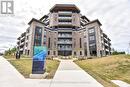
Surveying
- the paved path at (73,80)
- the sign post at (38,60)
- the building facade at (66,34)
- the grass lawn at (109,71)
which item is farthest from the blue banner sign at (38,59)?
the building facade at (66,34)

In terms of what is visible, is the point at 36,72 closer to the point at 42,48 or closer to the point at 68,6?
the point at 42,48

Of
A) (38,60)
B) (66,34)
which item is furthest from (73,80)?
(66,34)

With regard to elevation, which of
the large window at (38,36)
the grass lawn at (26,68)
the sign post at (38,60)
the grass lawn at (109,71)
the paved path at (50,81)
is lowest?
the grass lawn at (109,71)

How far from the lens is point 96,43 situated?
67938mm

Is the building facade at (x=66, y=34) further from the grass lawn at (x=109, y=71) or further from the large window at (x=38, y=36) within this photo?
the grass lawn at (x=109, y=71)

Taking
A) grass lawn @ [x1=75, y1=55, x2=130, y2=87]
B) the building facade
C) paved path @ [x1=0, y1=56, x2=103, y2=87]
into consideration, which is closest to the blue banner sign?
paved path @ [x1=0, y1=56, x2=103, y2=87]

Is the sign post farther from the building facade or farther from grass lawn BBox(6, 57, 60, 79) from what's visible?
the building facade

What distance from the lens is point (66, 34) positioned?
7588 centimetres

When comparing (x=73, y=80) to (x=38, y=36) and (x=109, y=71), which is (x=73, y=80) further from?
(x=38, y=36)

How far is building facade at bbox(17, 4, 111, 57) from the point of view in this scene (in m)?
68.7

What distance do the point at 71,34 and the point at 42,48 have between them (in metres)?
62.3

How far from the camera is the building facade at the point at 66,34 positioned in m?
68.7

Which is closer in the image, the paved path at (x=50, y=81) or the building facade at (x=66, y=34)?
the paved path at (x=50, y=81)

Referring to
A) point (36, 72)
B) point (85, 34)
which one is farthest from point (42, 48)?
point (85, 34)
